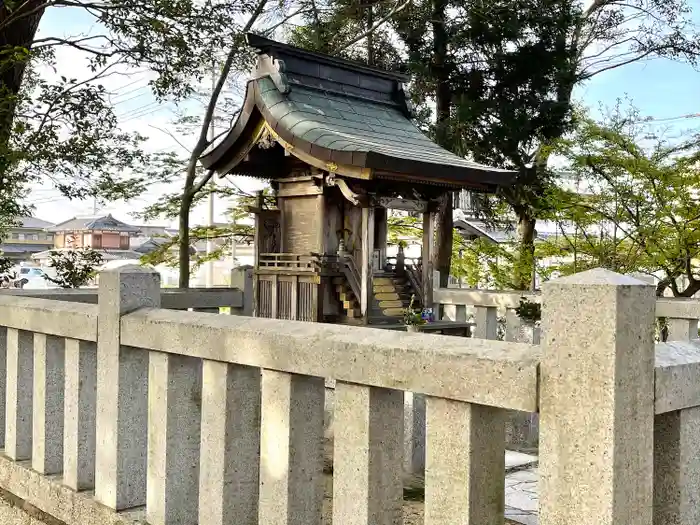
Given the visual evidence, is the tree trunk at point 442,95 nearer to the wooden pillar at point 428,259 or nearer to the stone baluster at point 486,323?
the wooden pillar at point 428,259

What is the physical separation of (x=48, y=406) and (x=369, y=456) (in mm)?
2045

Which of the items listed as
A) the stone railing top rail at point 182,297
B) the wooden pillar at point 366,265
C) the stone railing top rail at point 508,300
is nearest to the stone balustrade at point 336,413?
the stone railing top rail at point 182,297

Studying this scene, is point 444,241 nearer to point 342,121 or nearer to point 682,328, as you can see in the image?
point 342,121

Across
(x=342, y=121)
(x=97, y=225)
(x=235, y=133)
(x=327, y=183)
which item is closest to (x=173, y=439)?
(x=327, y=183)

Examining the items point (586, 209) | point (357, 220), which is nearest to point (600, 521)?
point (357, 220)

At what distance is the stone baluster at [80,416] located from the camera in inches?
120

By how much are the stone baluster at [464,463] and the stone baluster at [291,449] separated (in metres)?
0.50

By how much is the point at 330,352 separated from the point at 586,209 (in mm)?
9549

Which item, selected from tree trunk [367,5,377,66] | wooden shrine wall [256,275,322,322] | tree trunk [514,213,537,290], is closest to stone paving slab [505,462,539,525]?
wooden shrine wall [256,275,322,322]

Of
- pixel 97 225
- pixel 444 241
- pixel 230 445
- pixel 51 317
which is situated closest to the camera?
pixel 230 445

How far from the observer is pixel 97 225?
43406 millimetres

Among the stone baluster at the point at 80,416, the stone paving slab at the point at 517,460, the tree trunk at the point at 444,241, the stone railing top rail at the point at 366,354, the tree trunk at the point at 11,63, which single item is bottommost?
the stone paving slab at the point at 517,460

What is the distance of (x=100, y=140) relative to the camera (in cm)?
864

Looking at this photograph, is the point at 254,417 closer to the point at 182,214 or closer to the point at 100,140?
the point at 100,140
